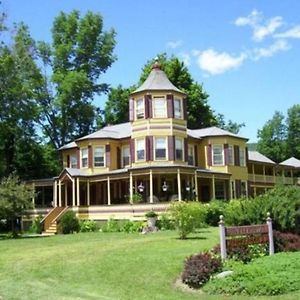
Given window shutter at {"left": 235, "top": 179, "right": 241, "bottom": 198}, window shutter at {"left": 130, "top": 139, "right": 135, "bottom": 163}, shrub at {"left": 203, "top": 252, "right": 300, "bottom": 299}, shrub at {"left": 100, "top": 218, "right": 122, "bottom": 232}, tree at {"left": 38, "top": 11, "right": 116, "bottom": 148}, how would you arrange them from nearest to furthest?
1. shrub at {"left": 203, "top": 252, "right": 300, "bottom": 299}
2. shrub at {"left": 100, "top": 218, "right": 122, "bottom": 232}
3. window shutter at {"left": 130, "top": 139, "right": 135, "bottom": 163}
4. window shutter at {"left": 235, "top": 179, "right": 241, "bottom": 198}
5. tree at {"left": 38, "top": 11, "right": 116, "bottom": 148}

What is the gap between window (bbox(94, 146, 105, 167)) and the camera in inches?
1639

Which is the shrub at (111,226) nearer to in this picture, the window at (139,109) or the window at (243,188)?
the window at (139,109)

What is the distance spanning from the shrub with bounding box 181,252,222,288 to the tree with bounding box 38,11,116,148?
3939 cm

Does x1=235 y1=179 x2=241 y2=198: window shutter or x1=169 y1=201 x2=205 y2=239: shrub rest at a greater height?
x1=235 y1=179 x2=241 y2=198: window shutter

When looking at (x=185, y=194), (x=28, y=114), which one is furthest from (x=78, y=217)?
(x=28, y=114)

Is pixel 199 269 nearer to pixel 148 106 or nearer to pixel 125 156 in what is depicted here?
pixel 148 106

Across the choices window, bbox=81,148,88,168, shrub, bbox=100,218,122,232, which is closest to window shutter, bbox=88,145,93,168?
window, bbox=81,148,88,168

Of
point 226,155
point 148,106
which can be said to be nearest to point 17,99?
point 148,106

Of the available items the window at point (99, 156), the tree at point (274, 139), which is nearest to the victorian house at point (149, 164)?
the window at point (99, 156)

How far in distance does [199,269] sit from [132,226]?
748 inches

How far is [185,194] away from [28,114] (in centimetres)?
1751

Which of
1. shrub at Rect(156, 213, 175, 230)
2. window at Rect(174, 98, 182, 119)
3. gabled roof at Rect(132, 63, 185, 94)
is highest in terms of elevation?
gabled roof at Rect(132, 63, 185, 94)

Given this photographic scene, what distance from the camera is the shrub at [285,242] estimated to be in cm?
1773

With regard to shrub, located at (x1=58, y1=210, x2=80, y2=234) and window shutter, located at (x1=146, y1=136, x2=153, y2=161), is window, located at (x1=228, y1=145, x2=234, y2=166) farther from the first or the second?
shrub, located at (x1=58, y1=210, x2=80, y2=234)
